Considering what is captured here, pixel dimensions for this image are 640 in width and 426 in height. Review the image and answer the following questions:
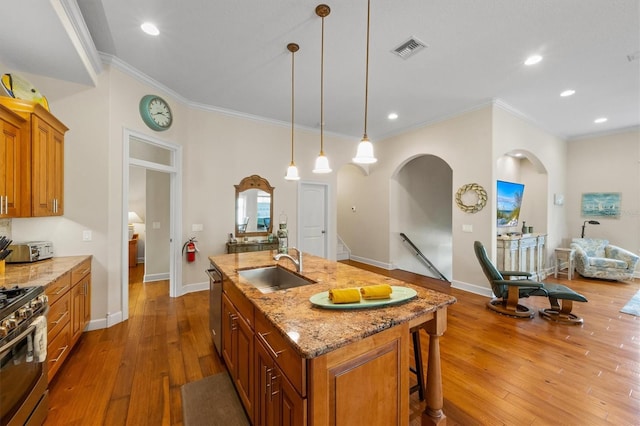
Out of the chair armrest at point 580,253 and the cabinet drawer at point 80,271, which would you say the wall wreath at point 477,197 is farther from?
the cabinet drawer at point 80,271

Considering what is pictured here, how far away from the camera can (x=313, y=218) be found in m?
5.87

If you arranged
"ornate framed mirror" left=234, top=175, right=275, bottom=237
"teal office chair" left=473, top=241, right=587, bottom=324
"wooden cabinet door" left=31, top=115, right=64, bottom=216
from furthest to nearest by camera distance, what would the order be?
1. "ornate framed mirror" left=234, top=175, right=275, bottom=237
2. "teal office chair" left=473, top=241, right=587, bottom=324
3. "wooden cabinet door" left=31, top=115, right=64, bottom=216

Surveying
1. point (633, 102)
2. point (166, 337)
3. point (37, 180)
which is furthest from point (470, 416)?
point (633, 102)

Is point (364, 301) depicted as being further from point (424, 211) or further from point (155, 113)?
point (424, 211)

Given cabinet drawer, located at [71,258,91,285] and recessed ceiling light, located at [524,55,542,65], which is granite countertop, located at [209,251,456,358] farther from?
recessed ceiling light, located at [524,55,542,65]

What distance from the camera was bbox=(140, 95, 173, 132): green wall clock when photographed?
3559mm

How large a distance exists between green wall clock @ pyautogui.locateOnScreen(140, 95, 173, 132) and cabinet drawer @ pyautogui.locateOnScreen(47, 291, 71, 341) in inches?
93.4

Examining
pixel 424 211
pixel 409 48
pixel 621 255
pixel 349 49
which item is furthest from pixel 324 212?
pixel 621 255

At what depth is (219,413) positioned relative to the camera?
186 centimetres

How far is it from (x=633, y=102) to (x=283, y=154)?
19.6ft

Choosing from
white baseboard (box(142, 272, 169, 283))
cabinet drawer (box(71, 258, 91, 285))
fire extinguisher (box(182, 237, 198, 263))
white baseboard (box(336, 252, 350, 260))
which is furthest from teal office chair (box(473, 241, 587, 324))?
white baseboard (box(142, 272, 169, 283))

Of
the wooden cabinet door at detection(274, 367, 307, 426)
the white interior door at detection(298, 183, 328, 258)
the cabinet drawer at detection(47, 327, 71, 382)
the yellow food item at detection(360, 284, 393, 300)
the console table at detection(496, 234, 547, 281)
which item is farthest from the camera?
the white interior door at detection(298, 183, 328, 258)

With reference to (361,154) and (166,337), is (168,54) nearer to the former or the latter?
(361,154)

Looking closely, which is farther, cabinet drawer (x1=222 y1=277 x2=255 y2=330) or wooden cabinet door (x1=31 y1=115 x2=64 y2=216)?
wooden cabinet door (x1=31 y1=115 x2=64 y2=216)
